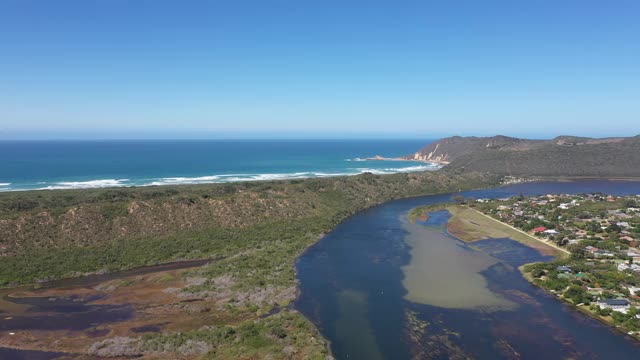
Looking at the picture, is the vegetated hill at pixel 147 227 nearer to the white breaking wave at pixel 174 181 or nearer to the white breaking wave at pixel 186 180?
the white breaking wave at pixel 174 181

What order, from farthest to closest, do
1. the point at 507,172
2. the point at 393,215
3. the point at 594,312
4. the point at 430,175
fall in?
the point at 507,172
the point at 430,175
the point at 393,215
the point at 594,312

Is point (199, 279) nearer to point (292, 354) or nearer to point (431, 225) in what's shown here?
point (292, 354)

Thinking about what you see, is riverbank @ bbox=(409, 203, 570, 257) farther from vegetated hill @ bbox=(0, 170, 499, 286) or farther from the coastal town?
vegetated hill @ bbox=(0, 170, 499, 286)

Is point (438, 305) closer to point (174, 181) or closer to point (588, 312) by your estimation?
point (588, 312)

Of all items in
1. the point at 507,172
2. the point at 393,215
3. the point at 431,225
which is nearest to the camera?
the point at 431,225

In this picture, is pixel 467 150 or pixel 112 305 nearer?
pixel 112 305

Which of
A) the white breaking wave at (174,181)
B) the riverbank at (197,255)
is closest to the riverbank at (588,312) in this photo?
the riverbank at (197,255)

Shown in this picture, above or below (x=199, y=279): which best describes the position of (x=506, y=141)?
above

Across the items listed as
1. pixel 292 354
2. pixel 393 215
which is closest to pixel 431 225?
pixel 393 215
